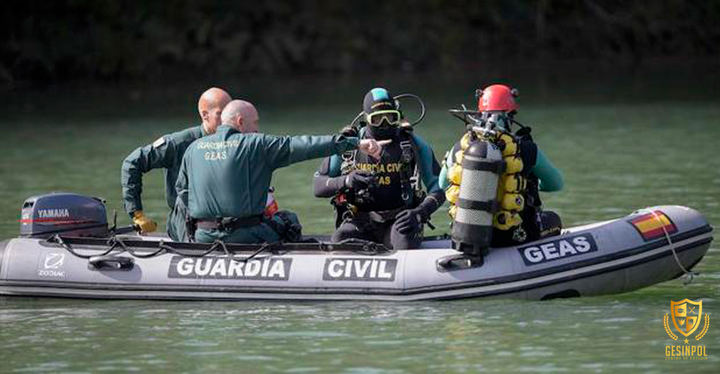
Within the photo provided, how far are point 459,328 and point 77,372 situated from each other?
2289 millimetres

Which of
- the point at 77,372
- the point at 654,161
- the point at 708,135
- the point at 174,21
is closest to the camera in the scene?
the point at 77,372

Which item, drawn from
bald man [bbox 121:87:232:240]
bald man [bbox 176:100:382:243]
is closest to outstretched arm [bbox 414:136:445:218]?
bald man [bbox 176:100:382:243]

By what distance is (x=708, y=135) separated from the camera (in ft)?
69.2

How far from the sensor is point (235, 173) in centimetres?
1104

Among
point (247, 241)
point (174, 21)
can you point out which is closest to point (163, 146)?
point (247, 241)

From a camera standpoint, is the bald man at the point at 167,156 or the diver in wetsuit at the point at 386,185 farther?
the bald man at the point at 167,156

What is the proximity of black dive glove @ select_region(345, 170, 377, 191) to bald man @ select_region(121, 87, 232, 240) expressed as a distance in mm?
1193

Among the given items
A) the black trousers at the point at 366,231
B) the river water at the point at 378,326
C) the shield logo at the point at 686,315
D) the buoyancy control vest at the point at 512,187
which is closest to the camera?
the river water at the point at 378,326

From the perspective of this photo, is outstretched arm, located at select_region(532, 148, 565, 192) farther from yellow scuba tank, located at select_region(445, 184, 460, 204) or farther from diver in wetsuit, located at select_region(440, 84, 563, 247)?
yellow scuba tank, located at select_region(445, 184, 460, 204)

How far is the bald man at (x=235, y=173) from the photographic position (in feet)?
36.1

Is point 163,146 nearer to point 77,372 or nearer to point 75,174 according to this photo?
point 77,372

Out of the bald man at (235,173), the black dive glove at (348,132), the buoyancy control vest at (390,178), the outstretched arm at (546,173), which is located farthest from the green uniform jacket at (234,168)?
the outstretched arm at (546,173)

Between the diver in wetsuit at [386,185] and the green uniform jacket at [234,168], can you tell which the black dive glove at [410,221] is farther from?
the green uniform jacket at [234,168]

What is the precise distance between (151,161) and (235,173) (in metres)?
0.98
